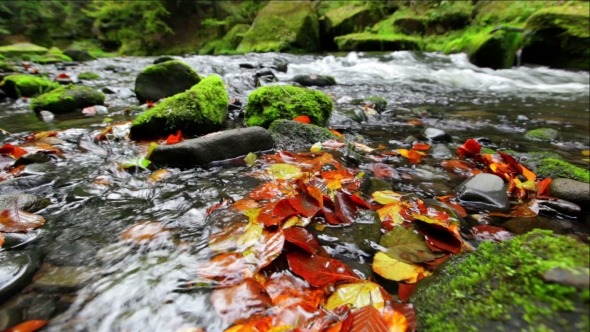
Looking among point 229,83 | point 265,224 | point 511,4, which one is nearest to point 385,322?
point 265,224

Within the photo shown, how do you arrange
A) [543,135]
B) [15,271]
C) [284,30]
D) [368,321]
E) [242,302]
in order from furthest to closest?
[284,30] → [543,135] → [15,271] → [242,302] → [368,321]

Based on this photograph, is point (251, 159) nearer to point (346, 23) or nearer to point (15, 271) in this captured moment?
point (15, 271)

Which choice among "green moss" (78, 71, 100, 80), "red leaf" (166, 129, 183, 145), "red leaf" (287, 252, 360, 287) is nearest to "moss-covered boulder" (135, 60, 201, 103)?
"red leaf" (166, 129, 183, 145)

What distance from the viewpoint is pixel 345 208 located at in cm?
180

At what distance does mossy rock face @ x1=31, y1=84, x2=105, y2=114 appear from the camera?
4.41 meters

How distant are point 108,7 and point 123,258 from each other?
31.0 meters

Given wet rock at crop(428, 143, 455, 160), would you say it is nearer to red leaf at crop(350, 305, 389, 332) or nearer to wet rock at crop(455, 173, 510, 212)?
wet rock at crop(455, 173, 510, 212)

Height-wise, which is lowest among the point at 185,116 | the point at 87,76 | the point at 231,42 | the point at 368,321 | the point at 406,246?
the point at 406,246

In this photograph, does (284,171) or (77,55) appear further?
(77,55)

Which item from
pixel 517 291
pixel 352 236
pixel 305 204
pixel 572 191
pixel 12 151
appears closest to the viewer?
pixel 517 291

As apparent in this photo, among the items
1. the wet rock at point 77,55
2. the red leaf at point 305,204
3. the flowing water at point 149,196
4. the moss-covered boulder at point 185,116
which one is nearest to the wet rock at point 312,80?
the flowing water at point 149,196

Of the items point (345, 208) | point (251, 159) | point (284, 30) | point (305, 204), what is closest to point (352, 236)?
point (345, 208)

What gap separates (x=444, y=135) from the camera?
3.49m

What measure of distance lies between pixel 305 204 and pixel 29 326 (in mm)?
1277
